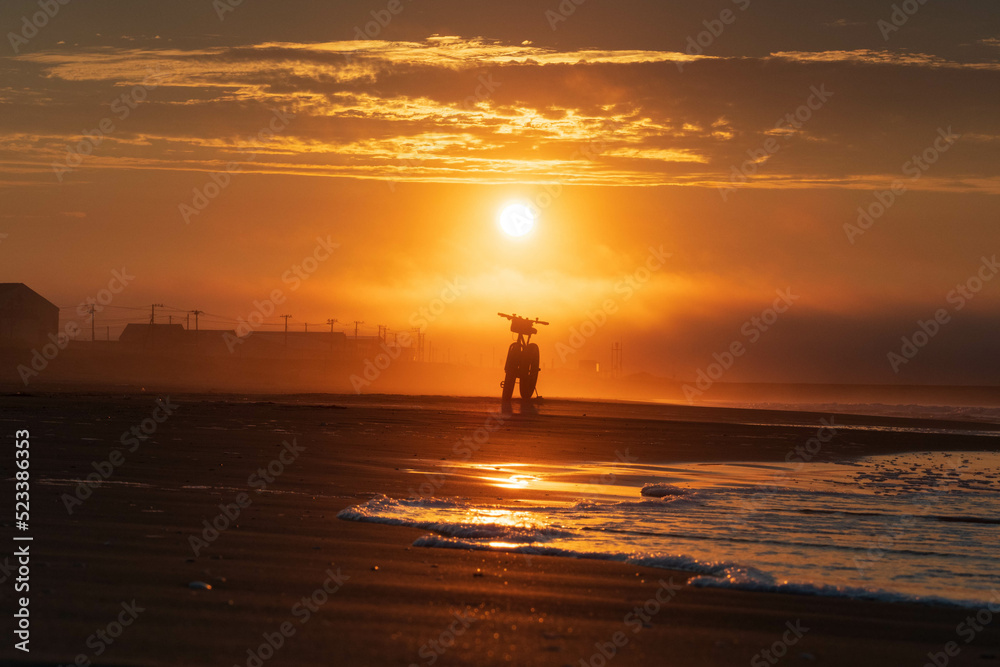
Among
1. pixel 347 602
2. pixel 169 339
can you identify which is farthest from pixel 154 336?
pixel 347 602

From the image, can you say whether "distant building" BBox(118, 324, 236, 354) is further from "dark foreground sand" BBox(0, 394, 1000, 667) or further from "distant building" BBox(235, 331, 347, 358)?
"dark foreground sand" BBox(0, 394, 1000, 667)

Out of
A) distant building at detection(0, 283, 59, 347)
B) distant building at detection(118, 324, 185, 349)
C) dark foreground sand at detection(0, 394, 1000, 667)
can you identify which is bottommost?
dark foreground sand at detection(0, 394, 1000, 667)

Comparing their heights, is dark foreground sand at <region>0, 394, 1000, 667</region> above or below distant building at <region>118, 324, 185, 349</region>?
below

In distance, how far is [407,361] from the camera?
191375mm

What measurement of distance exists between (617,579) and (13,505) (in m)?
6.11

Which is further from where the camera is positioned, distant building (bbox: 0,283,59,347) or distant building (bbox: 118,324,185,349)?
distant building (bbox: 118,324,185,349)

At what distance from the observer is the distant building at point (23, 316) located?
9719cm

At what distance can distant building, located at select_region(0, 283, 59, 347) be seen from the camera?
3826 inches

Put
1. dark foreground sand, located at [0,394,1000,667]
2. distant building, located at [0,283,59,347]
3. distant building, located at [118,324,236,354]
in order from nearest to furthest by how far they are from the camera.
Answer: dark foreground sand, located at [0,394,1000,667]
distant building, located at [0,283,59,347]
distant building, located at [118,324,236,354]

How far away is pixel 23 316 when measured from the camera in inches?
3885

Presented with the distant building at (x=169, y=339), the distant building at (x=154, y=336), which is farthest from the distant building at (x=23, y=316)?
the distant building at (x=154, y=336)

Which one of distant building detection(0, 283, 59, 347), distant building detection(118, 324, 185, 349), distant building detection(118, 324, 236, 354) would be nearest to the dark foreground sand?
distant building detection(0, 283, 59, 347)

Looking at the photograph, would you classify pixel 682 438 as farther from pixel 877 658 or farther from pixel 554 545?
pixel 877 658

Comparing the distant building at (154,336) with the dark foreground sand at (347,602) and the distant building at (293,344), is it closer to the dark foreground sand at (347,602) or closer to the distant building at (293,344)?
the distant building at (293,344)
